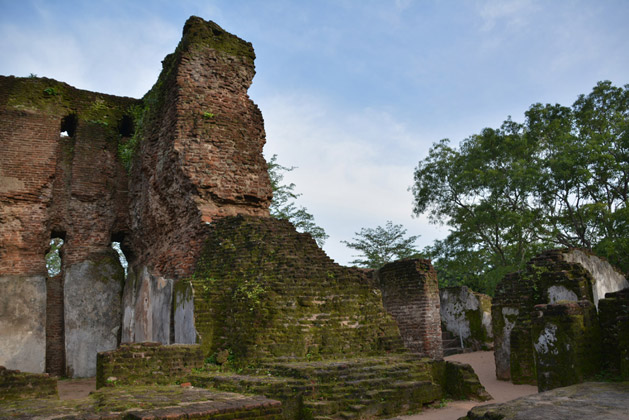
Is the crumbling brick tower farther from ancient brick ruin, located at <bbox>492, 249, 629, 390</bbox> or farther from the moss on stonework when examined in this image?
ancient brick ruin, located at <bbox>492, 249, 629, 390</bbox>

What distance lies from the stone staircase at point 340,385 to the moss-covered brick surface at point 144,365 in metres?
0.32

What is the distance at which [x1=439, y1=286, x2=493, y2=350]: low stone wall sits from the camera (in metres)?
16.5

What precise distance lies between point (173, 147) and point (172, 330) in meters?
4.21

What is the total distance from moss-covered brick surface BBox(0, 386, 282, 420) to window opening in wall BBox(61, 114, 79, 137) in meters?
10.9

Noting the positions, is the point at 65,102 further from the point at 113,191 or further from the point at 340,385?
the point at 340,385

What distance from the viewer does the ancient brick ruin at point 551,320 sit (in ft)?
19.9

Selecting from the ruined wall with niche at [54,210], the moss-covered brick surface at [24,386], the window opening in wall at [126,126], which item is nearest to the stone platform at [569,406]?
the moss-covered brick surface at [24,386]

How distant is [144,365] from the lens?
7.14 metres

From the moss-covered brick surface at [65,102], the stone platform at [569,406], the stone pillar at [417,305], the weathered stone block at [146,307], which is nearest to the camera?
the stone platform at [569,406]

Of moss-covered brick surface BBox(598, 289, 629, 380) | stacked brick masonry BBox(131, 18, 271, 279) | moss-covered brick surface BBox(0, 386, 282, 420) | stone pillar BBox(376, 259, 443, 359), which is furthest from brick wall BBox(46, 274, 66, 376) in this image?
moss-covered brick surface BBox(598, 289, 629, 380)

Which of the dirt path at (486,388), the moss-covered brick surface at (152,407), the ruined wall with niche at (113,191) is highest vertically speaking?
the ruined wall with niche at (113,191)

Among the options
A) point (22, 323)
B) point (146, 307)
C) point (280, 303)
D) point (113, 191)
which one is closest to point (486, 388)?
point (280, 303)

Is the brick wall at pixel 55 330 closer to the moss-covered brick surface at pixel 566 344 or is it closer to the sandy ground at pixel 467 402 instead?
the sandy ground at pixel 467 402

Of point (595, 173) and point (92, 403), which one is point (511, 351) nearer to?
point (92, 403)
